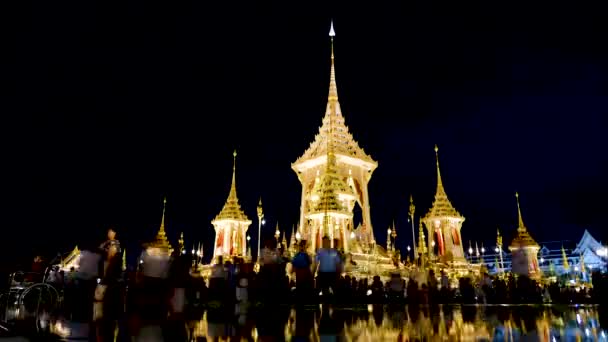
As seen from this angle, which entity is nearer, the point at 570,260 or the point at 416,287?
the point at 416,287

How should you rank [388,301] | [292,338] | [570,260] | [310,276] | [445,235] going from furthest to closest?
[570,260]
[445,235]
[388,301]
[310,276]
[292,338]

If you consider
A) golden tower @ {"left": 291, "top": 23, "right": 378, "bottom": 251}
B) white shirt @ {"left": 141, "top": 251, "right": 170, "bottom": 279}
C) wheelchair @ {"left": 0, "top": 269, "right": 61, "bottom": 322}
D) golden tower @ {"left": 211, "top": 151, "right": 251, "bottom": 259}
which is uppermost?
golden tower @ {"left": 291, "top": 23, "right": 378, "bottom": 251}

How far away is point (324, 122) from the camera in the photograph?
32.3 m

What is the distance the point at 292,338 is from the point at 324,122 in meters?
28.8

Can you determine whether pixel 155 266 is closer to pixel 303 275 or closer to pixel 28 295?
pixel 28 295

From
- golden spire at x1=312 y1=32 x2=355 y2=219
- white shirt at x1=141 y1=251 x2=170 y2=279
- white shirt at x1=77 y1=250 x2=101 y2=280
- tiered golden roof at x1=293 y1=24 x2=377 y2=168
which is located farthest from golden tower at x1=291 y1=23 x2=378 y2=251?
white shirt at x1=77 y1=250 x2=101 y2=280

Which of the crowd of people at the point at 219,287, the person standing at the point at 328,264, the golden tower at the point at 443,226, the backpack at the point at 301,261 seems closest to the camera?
the crowd of people at the point at 219,287

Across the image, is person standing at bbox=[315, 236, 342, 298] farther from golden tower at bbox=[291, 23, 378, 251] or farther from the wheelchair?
golden tower at bbox=[291, 23, 378, 251]

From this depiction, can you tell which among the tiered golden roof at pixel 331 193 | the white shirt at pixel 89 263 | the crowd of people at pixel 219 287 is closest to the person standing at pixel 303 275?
the crowd of people at pixel 219 287

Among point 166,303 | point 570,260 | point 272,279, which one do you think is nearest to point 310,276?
point 272,279

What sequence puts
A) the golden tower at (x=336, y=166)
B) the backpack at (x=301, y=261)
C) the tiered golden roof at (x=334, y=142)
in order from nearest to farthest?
the backpack at (x=301, y=261) < the golden tower at (x=336, y=166) < the tiered golden roof at (x=334, y=142)

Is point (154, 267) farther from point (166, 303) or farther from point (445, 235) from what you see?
point (445, 235)

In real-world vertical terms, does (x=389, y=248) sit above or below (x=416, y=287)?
above

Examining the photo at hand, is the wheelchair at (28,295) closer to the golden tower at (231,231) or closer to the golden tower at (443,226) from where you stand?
the golden tower at (231,231)
